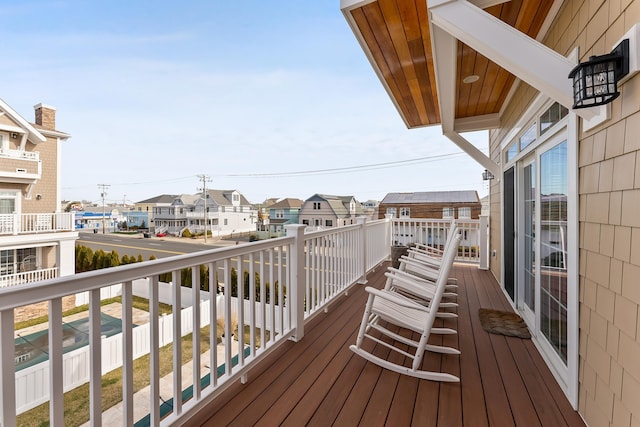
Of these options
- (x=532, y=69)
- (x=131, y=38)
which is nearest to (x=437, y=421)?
(x=532, y=69)

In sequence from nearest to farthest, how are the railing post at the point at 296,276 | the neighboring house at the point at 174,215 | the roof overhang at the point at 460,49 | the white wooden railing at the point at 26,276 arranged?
the roof overhang at the point at 460,49 → the railing post at the point at 296,276 → the white wooden railing at the point at 26,276 → the neighboring house at the point at 174,215

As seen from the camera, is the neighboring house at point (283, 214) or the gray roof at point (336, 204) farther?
the neighboring house at point (283, 214)

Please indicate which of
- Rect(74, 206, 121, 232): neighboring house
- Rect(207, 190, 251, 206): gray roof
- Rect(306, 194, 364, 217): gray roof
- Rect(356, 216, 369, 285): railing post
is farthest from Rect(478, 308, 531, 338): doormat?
Rect(74, 206, 121, 232): neighboring house

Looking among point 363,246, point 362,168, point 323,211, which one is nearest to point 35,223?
point 363,246

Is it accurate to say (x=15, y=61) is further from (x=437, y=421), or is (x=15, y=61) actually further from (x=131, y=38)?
(x=437, y=421)

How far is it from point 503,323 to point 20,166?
1484cm

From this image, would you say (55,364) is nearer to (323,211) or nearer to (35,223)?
(35,223)

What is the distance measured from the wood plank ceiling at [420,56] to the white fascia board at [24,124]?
1376 cm

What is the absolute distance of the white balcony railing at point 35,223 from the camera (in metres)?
10.3

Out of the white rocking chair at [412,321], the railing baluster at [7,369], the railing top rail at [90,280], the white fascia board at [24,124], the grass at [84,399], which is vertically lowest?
the grass at [84,399]

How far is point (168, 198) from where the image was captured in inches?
1499

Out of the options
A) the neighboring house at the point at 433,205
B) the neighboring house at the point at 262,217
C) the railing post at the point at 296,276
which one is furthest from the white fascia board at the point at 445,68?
the neighboring house at the point at 262,217

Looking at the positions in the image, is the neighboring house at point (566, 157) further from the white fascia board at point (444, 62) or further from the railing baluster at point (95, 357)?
the railing baluster at point (95, 357)

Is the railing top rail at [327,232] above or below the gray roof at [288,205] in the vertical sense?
below
